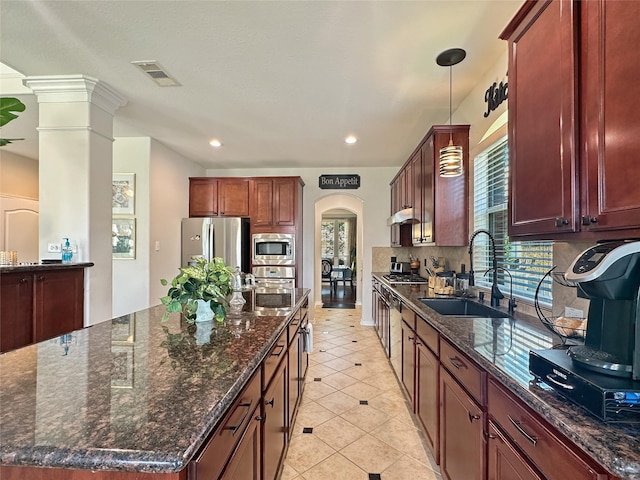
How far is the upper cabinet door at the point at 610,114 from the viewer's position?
937mm

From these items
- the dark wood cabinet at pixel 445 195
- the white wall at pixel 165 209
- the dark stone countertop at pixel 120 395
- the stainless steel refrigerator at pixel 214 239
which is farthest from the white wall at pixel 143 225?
the dark wood cabinet at pixel 445 195

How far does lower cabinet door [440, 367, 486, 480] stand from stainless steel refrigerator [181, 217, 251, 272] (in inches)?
152

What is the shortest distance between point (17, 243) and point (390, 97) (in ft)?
21.5

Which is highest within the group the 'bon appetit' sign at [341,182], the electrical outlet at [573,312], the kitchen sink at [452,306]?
the 'bon appetit' sign at [341,182]

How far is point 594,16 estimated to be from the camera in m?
1.08

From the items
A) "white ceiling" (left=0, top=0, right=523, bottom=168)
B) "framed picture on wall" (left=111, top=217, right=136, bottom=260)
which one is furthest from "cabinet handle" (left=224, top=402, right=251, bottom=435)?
"framed picture on wall" (left=111, top=217, right=136, bottom=260)

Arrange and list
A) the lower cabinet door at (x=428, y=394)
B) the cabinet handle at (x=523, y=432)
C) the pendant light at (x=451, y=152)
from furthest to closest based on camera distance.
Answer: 1. the pendant light at (x=451, y=152)
2. the lower cabinet door at (x=428, y=394)
3. the cabinet handle at (x=523, y=432)

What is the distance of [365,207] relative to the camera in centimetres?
568

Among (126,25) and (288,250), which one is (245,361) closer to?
(126,25)

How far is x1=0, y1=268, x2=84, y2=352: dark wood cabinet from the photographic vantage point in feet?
7.02

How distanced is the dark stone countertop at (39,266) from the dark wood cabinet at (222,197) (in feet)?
8.57

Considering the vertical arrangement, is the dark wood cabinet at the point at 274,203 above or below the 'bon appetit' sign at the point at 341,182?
below

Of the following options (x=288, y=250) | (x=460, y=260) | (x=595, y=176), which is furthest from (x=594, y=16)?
(x=288, y=250)

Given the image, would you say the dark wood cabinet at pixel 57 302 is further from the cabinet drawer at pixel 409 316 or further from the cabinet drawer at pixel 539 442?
the cabinet drawer at pixel 539 442
